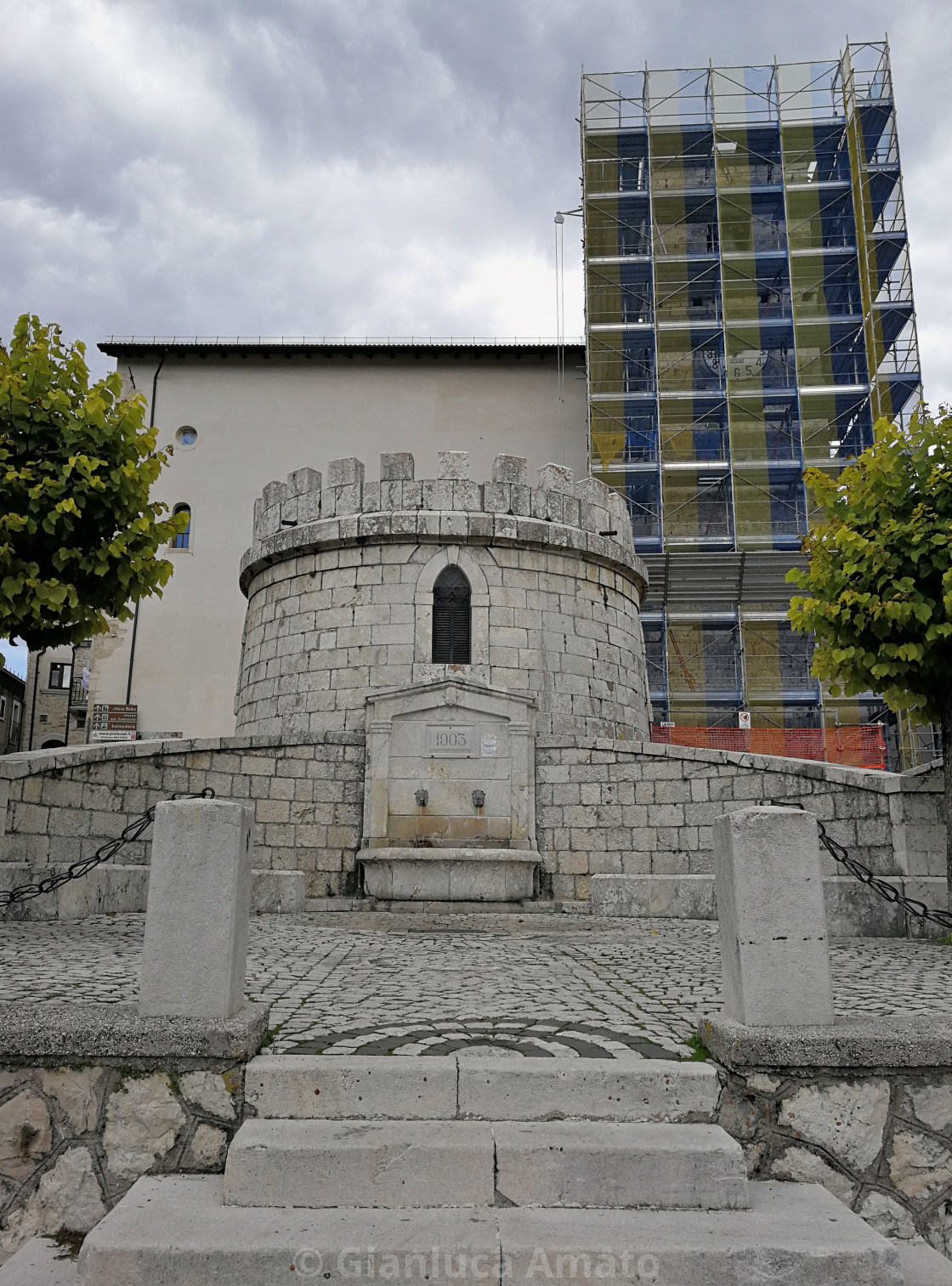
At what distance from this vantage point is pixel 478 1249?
307 centimetres

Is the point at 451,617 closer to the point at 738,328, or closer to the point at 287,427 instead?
the point at 738,328

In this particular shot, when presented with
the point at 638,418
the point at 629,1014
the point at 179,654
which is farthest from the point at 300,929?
the point at 179,654

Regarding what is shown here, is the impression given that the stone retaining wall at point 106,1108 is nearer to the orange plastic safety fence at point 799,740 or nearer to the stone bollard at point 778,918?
the stone bollard at point 778,918

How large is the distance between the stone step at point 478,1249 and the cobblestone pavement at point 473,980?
795 millimetres

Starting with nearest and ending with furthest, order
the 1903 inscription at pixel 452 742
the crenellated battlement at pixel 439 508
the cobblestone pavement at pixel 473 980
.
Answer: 1. the cobblestone pavement at pixel 473 980
2. the 1903 inscription at pixel 452 742
3. the crenellated battlement at pixel 439 508

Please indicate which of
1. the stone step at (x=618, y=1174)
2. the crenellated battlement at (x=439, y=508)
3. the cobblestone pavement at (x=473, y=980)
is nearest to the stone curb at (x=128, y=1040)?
the cobblestone pavement at (x=473, y=980)

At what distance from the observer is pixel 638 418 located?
2755cm

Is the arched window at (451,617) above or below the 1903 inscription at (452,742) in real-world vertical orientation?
above

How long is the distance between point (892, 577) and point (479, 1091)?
6.68 meters

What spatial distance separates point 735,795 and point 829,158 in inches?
994

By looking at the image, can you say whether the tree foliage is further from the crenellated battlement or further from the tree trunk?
the crenellated battlement

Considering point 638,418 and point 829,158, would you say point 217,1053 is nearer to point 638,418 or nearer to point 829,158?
point 638,418

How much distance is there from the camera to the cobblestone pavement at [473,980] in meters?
4.36

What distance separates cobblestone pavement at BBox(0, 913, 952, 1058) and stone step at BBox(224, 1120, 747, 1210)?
0.54 m
